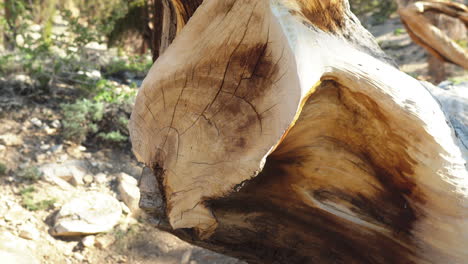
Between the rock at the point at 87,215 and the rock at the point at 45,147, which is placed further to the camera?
the rock at the point at 45,147

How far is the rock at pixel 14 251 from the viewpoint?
2949 millimetres

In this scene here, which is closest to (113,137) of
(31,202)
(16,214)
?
(31,202)

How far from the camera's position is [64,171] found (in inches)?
154

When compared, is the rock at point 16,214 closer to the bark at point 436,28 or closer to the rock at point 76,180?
the rock at point 76,180

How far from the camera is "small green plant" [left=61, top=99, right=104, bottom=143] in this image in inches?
171

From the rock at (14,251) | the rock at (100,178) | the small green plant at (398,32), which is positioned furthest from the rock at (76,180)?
the small green plant at (398,32)

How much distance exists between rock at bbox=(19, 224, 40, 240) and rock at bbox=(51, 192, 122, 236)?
0.36 feet

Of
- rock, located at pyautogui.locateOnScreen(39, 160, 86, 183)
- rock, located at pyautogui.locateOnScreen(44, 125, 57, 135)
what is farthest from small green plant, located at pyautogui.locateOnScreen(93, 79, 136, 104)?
rock, located at pyautogui.locateOnScreen(39, 160, 86, 183)

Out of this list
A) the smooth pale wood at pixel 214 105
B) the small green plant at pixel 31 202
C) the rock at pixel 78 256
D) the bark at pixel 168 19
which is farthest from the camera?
the small green plant at pixel 31 202

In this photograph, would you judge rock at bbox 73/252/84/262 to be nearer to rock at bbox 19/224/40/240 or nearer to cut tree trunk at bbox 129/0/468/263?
rock at bbox 19/224/40/240

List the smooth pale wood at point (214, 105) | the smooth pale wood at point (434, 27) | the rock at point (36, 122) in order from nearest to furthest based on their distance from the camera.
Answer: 1. the smooth pale wood at point (214, 105)
2. the rock at point (36, 122)
3. the smooth pale wood at point (434, 27)

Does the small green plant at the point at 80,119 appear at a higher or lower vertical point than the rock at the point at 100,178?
higher

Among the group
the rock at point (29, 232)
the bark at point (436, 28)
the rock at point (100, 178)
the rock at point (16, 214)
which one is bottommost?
the rock at point (29, 232)

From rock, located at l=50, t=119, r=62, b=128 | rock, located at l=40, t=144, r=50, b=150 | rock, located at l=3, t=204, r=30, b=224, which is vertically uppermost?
rock, located at l=50, t=119, r=62, b=128
